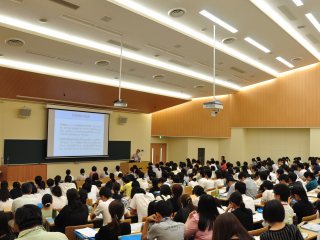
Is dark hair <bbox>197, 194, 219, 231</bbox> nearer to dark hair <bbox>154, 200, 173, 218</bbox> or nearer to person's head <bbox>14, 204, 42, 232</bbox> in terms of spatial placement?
dark hair <bbox>154, 200, 173, 218</bbox>

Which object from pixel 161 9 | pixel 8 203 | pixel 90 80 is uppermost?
pixel 161 9

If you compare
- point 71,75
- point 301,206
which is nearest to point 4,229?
point 301,206

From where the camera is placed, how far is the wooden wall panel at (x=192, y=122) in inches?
614

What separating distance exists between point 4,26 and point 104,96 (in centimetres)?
578

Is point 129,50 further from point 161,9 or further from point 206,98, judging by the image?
point 206,98

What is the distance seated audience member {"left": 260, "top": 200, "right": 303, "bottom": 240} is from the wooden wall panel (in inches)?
516

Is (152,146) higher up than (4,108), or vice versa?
(4,108)

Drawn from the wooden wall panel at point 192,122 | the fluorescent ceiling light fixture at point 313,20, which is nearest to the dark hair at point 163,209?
the fluorescent ceiling light fixture at point 313,20

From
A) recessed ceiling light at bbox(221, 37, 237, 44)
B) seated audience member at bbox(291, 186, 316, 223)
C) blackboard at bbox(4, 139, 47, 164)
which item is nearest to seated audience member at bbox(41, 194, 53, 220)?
seated audience member at bbox(291, 186, 316, 223)

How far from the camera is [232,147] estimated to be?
51.0 feet

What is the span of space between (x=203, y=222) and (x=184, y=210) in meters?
0.72

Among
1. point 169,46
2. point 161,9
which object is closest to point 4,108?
point 169,46

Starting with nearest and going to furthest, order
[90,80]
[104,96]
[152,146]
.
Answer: [90,80] → [104,96] → [152,146]

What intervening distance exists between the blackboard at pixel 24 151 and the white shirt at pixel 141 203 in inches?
293
